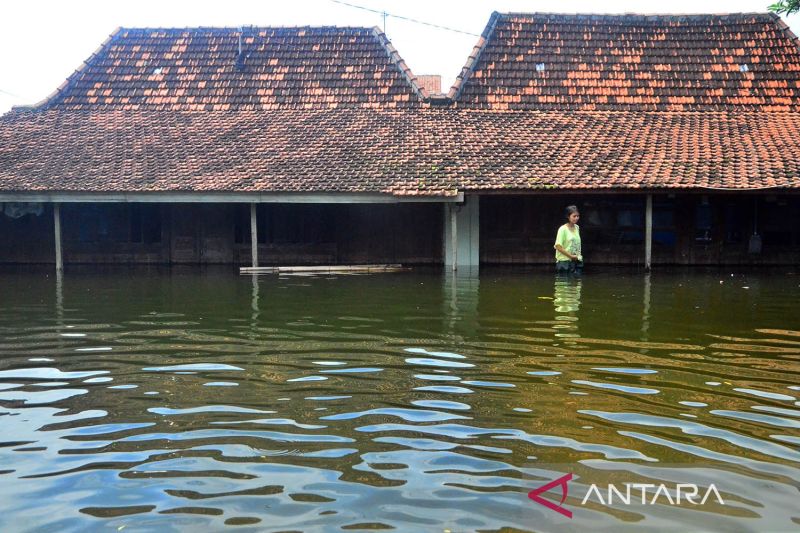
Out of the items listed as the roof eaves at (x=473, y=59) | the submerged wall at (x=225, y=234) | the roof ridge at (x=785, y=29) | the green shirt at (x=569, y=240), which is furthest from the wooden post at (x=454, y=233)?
the roof ridge at (x=785, y=29)

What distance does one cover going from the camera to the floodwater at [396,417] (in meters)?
4.07

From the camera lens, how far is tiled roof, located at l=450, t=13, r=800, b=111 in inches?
774

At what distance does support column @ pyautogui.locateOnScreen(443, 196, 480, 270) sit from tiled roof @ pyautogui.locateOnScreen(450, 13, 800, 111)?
3.12m

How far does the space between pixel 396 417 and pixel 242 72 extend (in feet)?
55.8

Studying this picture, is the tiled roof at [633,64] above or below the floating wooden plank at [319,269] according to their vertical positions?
above

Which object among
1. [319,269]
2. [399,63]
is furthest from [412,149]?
[399,63]

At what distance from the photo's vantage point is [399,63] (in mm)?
20750

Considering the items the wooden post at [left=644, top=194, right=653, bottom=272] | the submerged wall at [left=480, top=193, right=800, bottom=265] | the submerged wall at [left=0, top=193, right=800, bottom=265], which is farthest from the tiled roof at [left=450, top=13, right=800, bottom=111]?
the wooden post at [left=644, top=194, right=653, bottom=272]

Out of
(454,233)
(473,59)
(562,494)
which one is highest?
(473,59)

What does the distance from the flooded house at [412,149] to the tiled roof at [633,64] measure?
0.05m

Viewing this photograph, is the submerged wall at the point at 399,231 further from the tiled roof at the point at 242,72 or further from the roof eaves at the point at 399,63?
the roof eaves at the point at 399,63

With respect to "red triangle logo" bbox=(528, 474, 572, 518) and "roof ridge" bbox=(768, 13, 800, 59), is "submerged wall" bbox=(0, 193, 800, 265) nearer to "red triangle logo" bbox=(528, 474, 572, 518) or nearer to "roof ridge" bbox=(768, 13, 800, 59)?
"roof ridge" bbox=(768, 13, 800, 59)

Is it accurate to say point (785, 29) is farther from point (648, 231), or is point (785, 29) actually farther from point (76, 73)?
point (76, 73)

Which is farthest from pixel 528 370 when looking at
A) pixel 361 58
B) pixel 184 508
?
pixel 361 58
